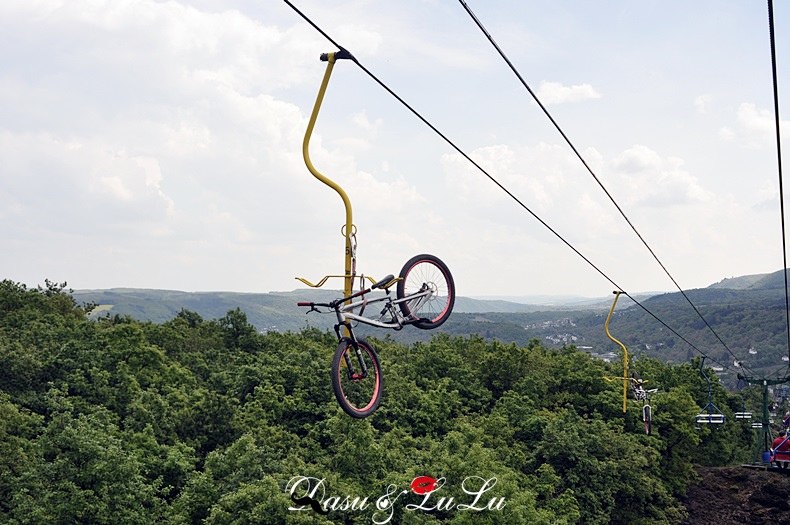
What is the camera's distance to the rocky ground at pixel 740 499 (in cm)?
4856

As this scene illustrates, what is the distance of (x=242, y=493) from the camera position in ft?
93.7

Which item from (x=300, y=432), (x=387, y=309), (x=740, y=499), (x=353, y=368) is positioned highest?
(x=387, y=309)

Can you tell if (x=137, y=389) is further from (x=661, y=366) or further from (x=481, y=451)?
(x=661, y=366)

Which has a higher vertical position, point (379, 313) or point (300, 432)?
point (379, 313)

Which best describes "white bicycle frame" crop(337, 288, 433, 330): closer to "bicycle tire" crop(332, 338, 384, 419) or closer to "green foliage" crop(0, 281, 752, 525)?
"bicycle tire" crop(332, 338, 384, 419)

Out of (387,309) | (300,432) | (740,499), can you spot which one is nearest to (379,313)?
Result: (387,309)

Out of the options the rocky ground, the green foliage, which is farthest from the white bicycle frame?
the rocky ground

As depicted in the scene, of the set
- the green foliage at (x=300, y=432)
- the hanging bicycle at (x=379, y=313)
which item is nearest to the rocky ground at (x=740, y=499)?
the green foliage at (x=300, y=432)

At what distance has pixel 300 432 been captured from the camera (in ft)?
145

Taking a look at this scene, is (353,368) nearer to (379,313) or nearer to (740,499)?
(379,313)

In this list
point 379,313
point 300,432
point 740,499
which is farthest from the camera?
point 740,499

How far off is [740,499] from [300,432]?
2975 cm

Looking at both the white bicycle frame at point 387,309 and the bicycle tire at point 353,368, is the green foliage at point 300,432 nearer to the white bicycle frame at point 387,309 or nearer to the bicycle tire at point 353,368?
the bicycle tire at point 353,368

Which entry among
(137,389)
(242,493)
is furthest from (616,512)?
(137,389)
